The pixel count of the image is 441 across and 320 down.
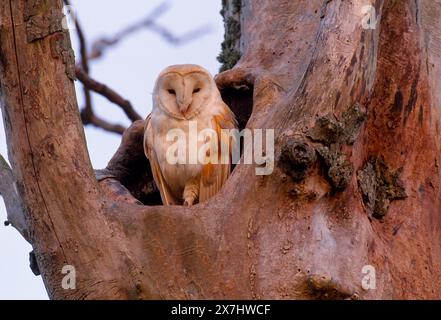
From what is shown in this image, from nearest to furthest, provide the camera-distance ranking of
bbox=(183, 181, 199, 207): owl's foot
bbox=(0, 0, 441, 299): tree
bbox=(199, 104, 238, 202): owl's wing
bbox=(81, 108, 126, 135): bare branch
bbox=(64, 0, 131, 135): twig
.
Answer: bbox=(0, 0, 441, 299): tree, bbox=(199, 104, 238, 202): owl's wing, bbox=(183, 181, 199, 207): owl's foot, bbox=(64, 0, 131, 135): twig, bbox=(81, 108, 126, 135): bare branch

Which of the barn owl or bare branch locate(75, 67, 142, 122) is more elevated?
bare branch locate(75, 67, 142, 122)

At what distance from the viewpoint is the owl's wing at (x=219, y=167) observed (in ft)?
14.3

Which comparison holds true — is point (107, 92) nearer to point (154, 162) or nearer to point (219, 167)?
point (154, 162)

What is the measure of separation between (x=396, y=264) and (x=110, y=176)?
1.59 metres

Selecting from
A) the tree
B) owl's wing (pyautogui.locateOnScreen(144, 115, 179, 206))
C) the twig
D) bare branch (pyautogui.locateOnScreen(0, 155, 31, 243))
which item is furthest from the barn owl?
bare branch (pyautogui.locateOnScreen(0, 155, 31, 243))

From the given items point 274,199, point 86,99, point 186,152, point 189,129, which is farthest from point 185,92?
point 274,199

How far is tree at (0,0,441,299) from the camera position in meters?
3.08

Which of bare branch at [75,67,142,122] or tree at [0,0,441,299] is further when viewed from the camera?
bare branch at [75,67,142,122]

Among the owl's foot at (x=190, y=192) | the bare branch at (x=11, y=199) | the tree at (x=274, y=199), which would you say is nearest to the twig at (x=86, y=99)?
the owl's foot at (x=190, y=192)

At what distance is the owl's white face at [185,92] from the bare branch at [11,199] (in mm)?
1097

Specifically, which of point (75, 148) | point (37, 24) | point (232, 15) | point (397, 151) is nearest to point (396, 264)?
point (397, 151)

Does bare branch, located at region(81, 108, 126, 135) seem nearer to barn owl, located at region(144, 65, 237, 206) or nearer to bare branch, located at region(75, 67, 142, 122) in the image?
bare branch, located at region(75, 67, 142, 122)

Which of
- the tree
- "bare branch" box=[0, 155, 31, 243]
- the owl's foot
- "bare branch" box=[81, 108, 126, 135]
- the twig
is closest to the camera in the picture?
the tree

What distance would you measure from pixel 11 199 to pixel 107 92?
2013mm
